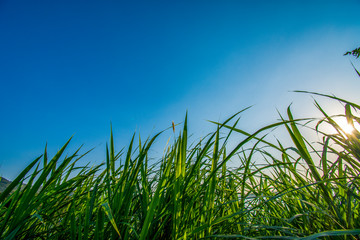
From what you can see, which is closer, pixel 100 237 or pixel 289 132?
pixel 100 237

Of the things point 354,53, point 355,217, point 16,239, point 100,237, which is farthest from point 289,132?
point 354,53

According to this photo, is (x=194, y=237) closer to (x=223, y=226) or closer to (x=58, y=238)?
(x=223, y=226)

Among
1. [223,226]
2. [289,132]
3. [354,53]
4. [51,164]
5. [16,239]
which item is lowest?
[16,239]

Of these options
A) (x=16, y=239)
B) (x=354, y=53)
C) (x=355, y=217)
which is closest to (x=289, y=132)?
(x=355, y=217)

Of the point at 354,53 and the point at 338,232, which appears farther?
the point at 354,53

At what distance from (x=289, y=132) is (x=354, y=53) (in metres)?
5.03

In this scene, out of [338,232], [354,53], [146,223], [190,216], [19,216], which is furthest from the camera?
[354,53]

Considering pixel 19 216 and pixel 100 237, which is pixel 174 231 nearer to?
pixel 100 237

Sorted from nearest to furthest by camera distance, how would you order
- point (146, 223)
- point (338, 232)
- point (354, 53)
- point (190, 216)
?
1. point (338, 232)
2. point (146, 223)
3. point (190, 216)
4. point (354, 53)

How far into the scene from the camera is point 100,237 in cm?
70

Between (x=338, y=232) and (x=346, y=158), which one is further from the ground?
(x=346, y=158)

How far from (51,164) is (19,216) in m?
0.22

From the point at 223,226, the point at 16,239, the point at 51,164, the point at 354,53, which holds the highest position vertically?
the point at 354,53

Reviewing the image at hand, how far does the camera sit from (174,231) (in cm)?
72
